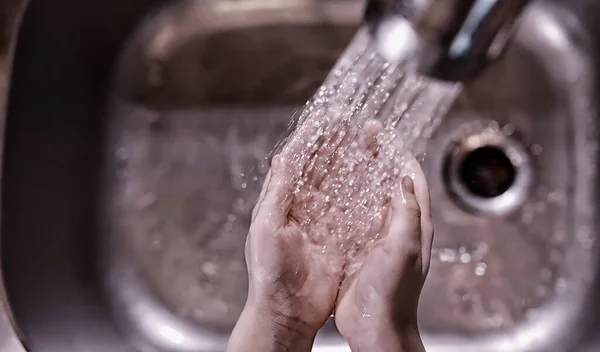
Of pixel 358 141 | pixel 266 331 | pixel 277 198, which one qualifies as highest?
pixel 358 141

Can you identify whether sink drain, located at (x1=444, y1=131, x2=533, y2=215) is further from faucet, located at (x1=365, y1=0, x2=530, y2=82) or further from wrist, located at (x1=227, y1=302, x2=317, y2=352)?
wrist, located at (x1=227, y1=302, x2=317, y2=352)

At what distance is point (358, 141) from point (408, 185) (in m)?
0.10

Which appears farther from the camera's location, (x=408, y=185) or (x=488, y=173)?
(x=488, y=173)

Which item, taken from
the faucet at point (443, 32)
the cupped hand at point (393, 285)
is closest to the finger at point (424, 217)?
the cupped hand at point (393, 285)

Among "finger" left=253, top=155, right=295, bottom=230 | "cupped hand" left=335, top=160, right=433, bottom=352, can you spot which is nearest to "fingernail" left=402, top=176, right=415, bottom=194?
"cupped hand" left=335, top=160, right=433, bottom=352

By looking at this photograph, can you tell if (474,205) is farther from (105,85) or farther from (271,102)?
(105,85)

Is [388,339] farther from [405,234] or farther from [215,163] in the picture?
[215,163]

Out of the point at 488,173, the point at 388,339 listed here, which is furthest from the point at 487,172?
the point at 388,339

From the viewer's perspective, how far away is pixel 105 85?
795 mm

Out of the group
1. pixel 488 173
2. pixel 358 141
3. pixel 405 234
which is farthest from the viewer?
pixel 488 173

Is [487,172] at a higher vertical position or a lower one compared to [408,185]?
higher

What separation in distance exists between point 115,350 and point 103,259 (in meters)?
0.12

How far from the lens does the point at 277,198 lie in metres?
0.58

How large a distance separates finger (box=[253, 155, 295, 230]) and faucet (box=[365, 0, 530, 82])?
175 mm
